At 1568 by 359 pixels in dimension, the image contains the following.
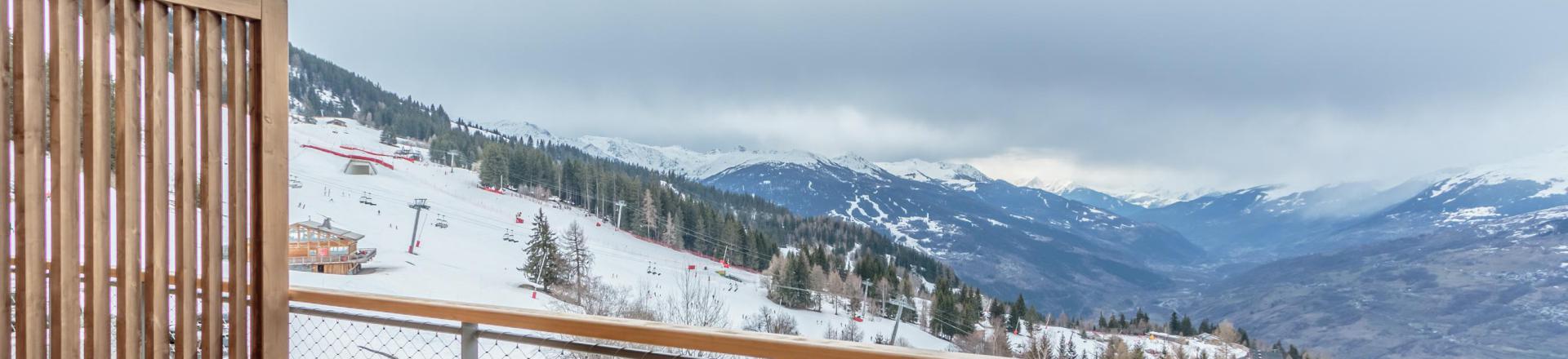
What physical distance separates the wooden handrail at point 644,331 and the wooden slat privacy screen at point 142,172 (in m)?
0.27

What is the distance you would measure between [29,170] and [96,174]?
8 cm

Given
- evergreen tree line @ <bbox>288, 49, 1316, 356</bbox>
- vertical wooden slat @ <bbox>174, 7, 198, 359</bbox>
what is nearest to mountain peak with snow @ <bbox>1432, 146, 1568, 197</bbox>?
evergreen tree line @ <bbox>288, 49, 1316, 356</bbox>

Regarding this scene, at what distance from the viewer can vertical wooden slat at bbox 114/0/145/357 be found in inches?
44.0

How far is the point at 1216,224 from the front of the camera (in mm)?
134750

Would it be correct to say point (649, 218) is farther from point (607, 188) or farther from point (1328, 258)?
point (1328, 258)

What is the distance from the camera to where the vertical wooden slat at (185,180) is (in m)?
1.16

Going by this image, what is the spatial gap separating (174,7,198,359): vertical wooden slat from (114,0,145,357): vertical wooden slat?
51mm

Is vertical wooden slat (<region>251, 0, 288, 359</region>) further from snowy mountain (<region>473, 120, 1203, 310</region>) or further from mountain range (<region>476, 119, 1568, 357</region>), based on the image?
snowy mountain (<region>473, 120, 1203, 310</region>)

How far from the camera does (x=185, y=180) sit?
1.22 m

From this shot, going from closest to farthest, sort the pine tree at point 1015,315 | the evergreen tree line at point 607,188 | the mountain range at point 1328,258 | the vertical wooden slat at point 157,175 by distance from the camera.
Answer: the vertical wooden slat at point 157,175
the pine tree at point 1015,315
the evergreen tree line at point 607,188
the mountain range at point 1328,258

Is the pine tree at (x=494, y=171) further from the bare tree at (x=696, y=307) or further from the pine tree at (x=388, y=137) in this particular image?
the bare tree at (x=696, y=307)

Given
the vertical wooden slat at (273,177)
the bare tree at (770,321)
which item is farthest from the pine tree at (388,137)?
the vertical wooden slat at (273,177)

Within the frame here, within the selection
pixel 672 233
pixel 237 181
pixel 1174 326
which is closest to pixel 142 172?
pixel 237 181

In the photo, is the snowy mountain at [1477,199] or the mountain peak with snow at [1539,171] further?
the snowy mountain at [1477,199]
